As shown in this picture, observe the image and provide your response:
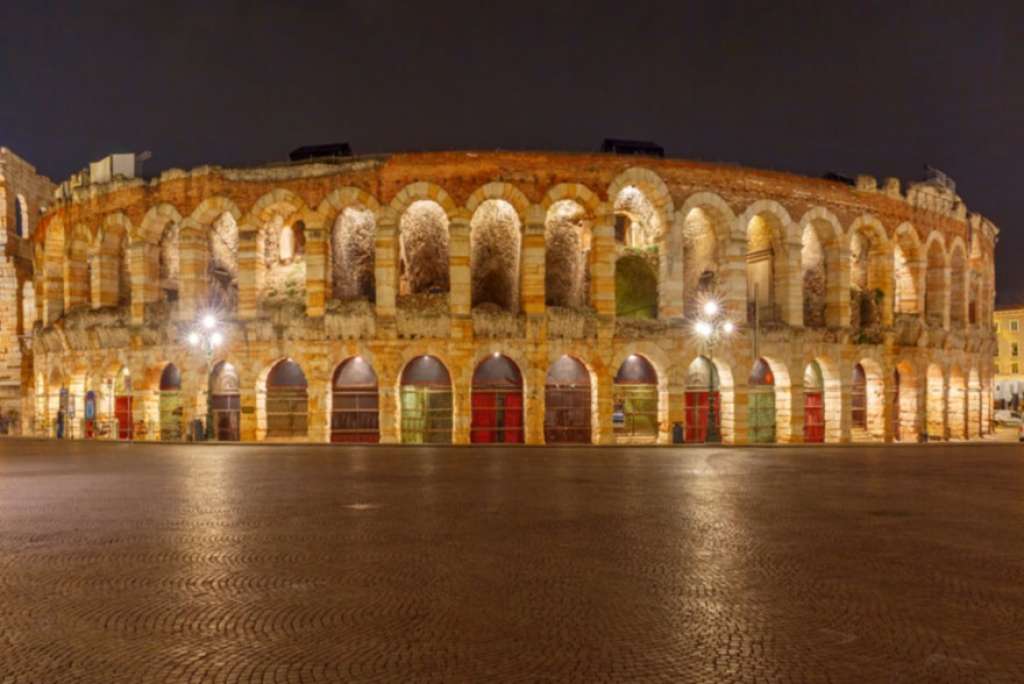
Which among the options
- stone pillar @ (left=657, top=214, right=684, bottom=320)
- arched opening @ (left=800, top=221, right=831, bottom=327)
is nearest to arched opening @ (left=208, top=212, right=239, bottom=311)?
stone pillar @ (left=657, top=214, right=684, bottom=320)

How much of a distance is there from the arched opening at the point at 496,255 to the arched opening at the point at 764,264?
971 centimetres

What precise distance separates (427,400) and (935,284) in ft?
83.9

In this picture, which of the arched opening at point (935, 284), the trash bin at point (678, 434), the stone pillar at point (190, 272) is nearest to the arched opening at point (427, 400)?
the trash bin at point (678, 434)

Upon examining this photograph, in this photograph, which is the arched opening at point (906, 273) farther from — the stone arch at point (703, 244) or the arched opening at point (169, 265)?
the arched opening at point (169, 265)

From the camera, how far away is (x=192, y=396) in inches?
1075

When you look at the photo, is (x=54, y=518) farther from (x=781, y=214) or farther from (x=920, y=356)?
(x=920, y=356)

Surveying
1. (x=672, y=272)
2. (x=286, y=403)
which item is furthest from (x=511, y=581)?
(x=286, y=403)

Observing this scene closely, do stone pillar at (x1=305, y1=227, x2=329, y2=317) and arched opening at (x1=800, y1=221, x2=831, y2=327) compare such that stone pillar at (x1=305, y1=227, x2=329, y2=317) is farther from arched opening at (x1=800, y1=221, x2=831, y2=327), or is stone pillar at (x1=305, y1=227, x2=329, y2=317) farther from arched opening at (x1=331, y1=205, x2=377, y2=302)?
arched opening at (x1=800, y1=221, x2=831, y2=327)

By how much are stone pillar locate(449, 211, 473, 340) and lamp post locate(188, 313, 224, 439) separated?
9096 millimetres

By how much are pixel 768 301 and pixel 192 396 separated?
24.4 m

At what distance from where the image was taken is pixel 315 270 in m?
26.3

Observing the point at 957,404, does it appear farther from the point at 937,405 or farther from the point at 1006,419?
the point at 1006,419

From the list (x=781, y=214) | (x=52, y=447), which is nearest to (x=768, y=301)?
(x=781, y=214)

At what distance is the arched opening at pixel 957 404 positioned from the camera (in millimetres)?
33281
